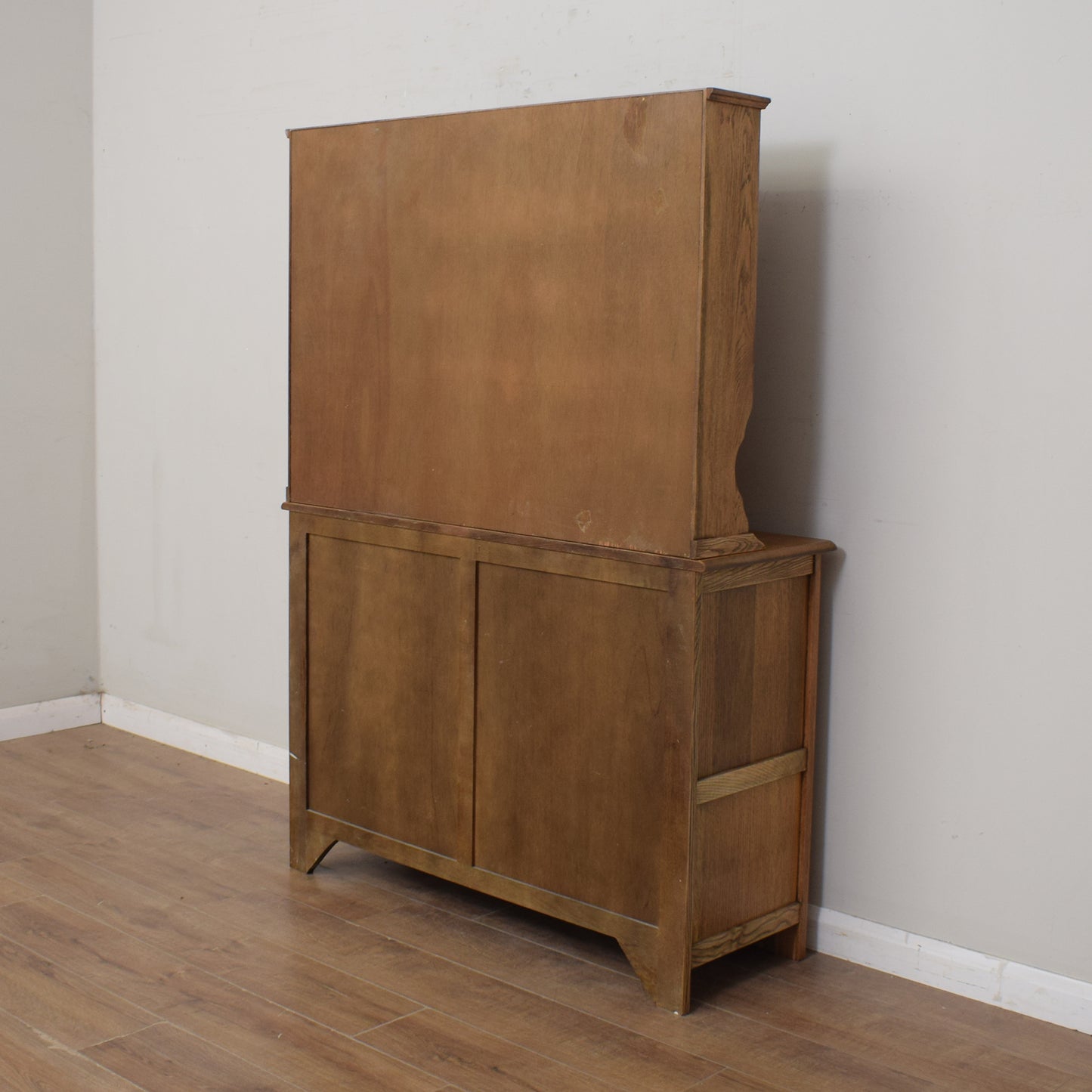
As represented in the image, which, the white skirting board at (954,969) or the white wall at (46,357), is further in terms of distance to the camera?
the white wall at (46,357)

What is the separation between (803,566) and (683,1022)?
983mm

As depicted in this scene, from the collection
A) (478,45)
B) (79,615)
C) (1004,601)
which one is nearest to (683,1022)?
(1004,601)

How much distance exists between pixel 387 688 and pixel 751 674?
3.05 ft

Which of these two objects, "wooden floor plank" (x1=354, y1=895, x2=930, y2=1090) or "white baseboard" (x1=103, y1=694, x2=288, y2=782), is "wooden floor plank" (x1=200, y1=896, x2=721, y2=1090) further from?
"white baseboard" (x1=103, y1=694, x2=288, y2=782)

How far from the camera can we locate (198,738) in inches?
180

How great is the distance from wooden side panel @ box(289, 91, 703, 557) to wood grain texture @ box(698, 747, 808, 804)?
0.49 meters

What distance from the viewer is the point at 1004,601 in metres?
2.75

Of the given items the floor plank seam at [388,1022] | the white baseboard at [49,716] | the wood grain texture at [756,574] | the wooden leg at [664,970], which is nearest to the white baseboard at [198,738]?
the white baseboard at [49,716]

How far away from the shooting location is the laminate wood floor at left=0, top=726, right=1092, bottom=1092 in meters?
2.48

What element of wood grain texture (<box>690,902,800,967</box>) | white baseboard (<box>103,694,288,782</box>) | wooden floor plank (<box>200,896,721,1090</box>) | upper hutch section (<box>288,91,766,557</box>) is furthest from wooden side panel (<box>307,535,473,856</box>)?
white baseboard (<box>103,694,288,782</box>)

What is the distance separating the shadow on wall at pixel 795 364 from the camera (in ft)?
9.80

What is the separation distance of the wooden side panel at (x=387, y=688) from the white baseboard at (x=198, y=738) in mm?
887

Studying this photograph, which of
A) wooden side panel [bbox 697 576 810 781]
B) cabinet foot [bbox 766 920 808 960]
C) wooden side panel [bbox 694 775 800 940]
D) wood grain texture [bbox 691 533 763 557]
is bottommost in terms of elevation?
cabinet foot [bbox 766 920 808 960]

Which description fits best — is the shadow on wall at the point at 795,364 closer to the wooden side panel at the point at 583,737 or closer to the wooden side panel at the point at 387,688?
the wooden side panel at the point at 583,737
